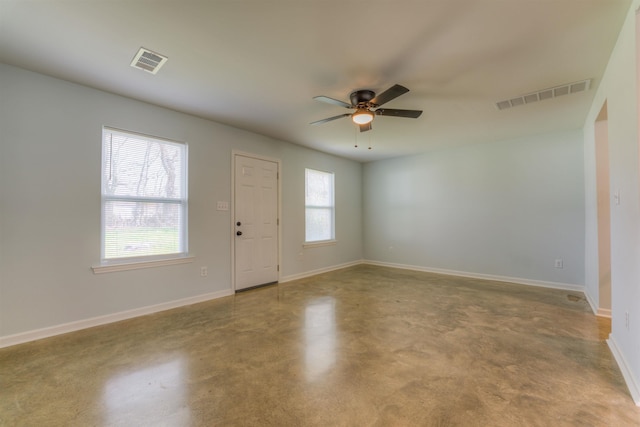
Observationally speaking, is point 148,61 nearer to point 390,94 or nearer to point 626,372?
point 390,94

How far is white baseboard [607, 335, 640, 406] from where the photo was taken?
5.61 feet

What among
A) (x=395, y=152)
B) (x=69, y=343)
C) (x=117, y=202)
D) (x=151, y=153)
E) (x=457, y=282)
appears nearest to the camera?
(x=69, y=343)

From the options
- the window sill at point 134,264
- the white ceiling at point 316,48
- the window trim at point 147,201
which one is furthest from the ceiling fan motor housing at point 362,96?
the window sill at point 134,264

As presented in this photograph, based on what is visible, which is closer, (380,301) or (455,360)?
(455,360)

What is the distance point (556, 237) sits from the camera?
4426 mm

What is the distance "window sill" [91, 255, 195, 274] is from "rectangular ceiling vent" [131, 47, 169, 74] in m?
2.11

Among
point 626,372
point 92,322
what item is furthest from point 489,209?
point 92,322

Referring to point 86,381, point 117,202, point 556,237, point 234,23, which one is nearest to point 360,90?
point 234,23

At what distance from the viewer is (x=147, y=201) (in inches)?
131

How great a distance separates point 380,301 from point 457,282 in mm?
1922

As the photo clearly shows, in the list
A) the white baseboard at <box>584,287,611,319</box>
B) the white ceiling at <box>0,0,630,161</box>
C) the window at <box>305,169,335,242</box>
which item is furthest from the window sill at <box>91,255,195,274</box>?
the white baseboard at <box>584,287,611,319</box>

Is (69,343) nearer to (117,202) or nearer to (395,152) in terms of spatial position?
(117,202)

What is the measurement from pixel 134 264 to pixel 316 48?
3.10 m

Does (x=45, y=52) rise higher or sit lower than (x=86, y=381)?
higher
